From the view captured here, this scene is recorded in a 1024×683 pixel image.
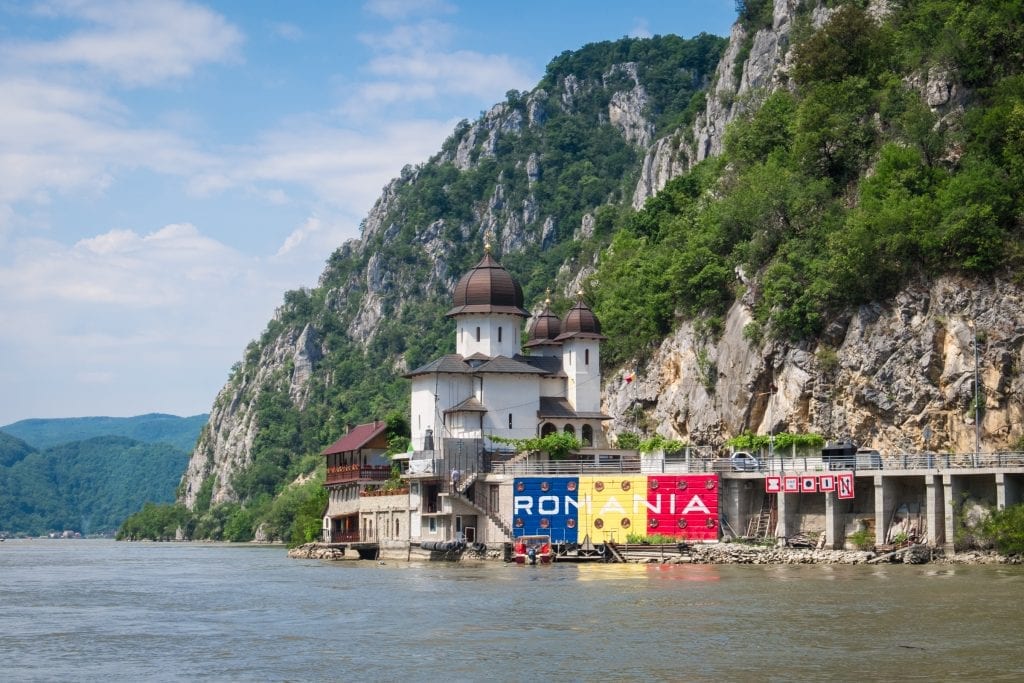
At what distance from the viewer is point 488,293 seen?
9775 centimetres

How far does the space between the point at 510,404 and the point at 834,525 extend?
25174 millimetres

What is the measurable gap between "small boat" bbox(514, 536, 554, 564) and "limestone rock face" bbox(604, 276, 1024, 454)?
751 inches

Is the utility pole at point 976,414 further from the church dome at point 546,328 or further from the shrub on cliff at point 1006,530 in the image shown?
the church dome at point 546,328

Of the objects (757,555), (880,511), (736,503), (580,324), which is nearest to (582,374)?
(580,324)

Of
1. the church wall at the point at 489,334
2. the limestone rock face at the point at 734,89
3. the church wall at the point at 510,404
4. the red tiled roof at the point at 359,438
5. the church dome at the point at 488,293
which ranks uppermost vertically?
the limestone rock face at the point at 734,89

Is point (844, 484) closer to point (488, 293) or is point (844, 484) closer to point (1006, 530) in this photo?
point (1006, 530)

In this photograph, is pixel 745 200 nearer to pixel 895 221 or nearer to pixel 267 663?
pixel 895 221

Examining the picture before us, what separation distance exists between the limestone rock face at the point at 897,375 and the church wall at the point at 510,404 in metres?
13.5

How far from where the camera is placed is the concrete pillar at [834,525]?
75750mm

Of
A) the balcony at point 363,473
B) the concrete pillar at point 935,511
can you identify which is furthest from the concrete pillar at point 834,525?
the balcony at point 363,473

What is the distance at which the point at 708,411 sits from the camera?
101m

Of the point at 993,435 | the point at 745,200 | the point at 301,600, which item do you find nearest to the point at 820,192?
the point at 745,200

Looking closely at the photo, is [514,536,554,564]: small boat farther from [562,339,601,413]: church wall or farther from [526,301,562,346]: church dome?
[526,301,562,346]: church dome

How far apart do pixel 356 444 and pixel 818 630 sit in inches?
2488
